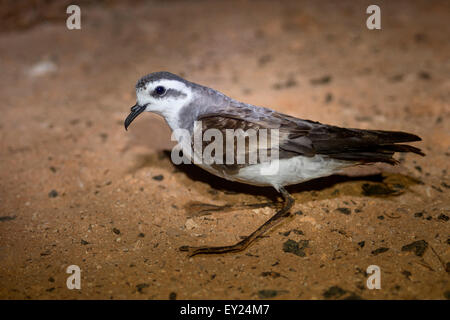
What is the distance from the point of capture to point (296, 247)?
3584mm

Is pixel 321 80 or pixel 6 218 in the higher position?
pixel 321 80

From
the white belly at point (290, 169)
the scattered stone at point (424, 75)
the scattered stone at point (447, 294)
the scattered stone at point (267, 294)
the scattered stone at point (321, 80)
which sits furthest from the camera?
the scattered stone at point (321, 80)

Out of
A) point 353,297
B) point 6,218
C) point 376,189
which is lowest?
point 353,297

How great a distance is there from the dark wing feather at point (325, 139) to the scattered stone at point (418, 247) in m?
0.73

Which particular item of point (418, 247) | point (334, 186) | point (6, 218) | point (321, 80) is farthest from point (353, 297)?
point (321, 80)

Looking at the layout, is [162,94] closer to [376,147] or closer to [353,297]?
[376,147]

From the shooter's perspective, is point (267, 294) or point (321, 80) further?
point (321, 80)

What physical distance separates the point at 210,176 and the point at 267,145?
123 cm

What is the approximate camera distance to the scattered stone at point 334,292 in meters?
3.04

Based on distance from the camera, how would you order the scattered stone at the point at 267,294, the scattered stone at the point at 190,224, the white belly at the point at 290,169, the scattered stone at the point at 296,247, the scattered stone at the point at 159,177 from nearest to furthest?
the scattered stone at the point at 267,294
the scattered stone at the point at 296,247
the white belly at the point at 290,169
the scattered stone at the point at 190,224
the scattered stone at the point at 159,177

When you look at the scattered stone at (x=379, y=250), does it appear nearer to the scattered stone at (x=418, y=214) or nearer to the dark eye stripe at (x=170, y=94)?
the scattered stone at (x=418, y=214)

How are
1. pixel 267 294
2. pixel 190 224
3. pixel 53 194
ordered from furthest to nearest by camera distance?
pixel 53 194, pixel 190 224, pixel 267 294

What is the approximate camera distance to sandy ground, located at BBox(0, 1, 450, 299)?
3289mm

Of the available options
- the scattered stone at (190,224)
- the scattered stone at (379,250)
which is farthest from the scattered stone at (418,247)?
the scattered stone at (190,224)
